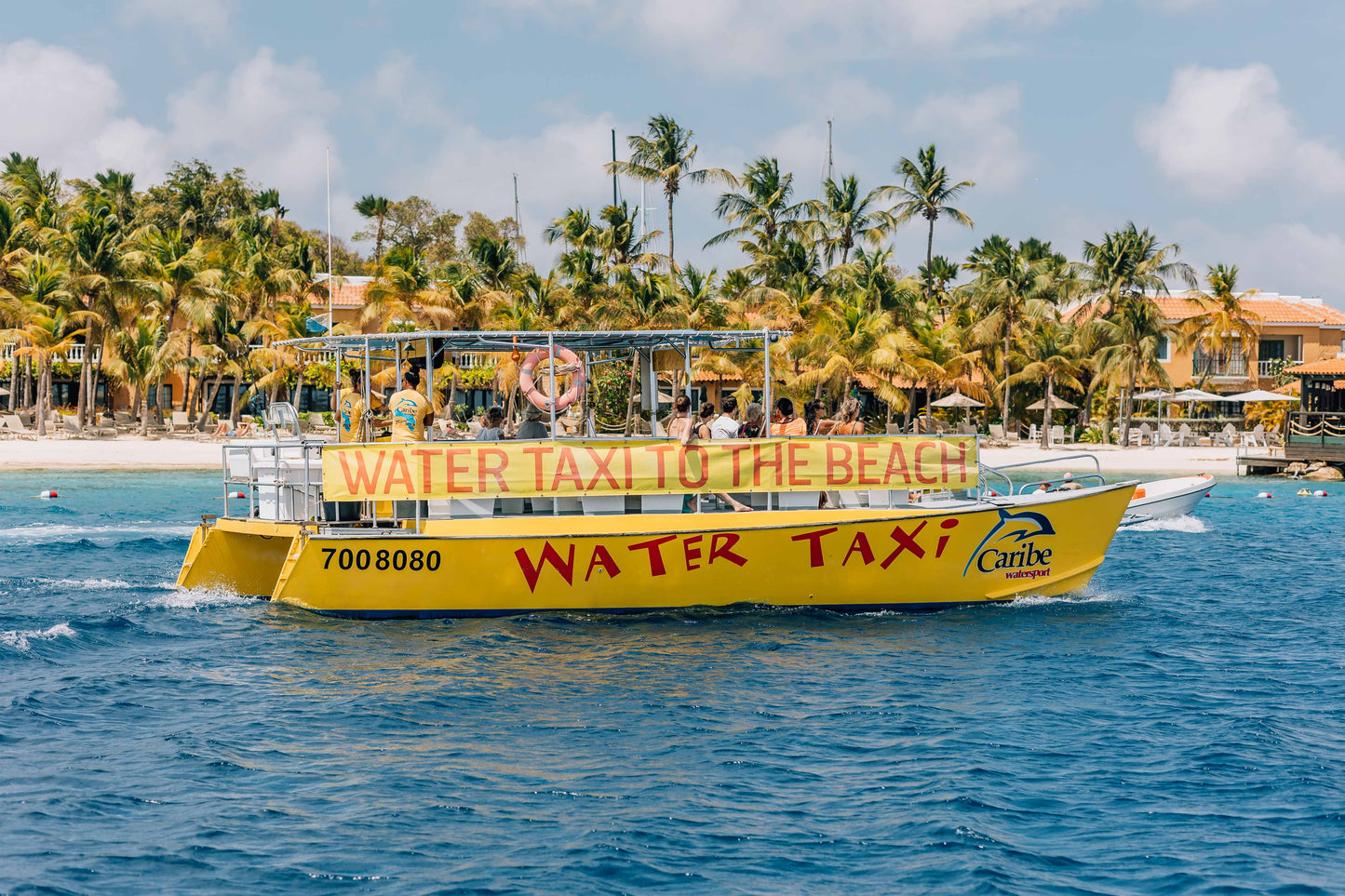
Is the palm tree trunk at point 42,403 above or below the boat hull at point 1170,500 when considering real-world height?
above

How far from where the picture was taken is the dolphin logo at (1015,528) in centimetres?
1305

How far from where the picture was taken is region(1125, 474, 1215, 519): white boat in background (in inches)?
1000

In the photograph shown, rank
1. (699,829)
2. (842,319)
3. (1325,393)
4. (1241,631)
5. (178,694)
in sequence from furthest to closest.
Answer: (842,319) < (1325,393) < (1241,631) < (178,694) < (699,829)

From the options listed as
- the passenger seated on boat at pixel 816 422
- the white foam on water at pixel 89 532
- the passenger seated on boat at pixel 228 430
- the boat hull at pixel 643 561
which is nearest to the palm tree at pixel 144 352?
the passenger seated on boat at pixel 228 430

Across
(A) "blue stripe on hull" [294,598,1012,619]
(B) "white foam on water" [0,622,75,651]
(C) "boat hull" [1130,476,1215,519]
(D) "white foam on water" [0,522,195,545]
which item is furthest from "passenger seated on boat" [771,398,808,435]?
(C) "boat hull" [1130,476,1215,519]

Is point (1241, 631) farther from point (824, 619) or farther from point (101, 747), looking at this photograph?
point (101, 747)

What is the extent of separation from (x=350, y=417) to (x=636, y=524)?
381cm

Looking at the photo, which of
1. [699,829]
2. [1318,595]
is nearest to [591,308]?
[1318,595]

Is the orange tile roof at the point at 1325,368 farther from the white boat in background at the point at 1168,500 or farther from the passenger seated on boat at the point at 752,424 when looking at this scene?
the passenger seated on boat at the point at 752,424

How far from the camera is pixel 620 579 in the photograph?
41.3ft

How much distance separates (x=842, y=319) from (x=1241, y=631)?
3384cm

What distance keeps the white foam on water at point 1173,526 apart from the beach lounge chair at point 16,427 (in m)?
38.7

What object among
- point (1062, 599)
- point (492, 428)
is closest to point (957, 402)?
point (1062, 599)

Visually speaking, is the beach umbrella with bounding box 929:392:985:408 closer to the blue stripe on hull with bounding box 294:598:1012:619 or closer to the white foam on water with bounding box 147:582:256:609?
the blue stripe on hull with bounding box 294:598:1012:619
